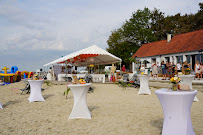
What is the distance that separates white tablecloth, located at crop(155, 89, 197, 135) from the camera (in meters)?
2.93

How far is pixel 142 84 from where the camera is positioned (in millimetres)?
8867

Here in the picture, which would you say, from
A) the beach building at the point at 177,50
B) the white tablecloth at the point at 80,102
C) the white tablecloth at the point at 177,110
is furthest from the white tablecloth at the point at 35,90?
the beach building at the point at 177,50

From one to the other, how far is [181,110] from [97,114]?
272 centimetres

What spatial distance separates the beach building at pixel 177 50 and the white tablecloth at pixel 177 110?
61.0 feet

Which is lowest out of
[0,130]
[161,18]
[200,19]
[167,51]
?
[0,130]

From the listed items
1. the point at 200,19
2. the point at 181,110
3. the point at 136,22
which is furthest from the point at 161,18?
the point at 181,110

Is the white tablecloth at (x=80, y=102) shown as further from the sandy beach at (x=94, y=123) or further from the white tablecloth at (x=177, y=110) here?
the white tablecloth at (x=177, y=110)

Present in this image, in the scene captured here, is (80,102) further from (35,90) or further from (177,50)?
(177,50)

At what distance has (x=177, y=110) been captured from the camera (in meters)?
3.00

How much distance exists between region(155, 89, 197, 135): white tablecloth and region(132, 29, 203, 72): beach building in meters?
18.6

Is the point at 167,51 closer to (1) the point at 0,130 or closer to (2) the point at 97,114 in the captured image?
(2) the point at 97,114

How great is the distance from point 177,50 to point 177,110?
22.1m

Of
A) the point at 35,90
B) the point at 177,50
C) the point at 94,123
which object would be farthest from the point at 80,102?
the point at 177,50

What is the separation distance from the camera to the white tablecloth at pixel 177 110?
9.62 ft
